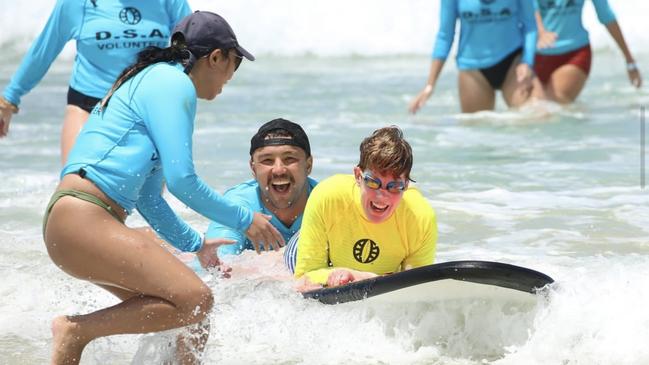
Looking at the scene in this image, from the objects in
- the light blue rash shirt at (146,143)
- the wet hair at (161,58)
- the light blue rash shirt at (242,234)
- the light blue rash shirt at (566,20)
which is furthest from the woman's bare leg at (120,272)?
the light blue rash shirt at (566,20)

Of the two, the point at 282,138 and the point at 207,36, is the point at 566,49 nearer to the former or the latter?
the point at 282,138

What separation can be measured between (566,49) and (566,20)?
29 cm

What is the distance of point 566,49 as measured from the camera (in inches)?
437

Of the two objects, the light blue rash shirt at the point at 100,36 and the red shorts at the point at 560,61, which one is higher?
the light blue rash shirt at the point at 100,36

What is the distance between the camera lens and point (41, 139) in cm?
1206

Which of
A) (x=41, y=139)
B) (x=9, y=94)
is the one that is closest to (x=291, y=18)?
(x=41, y=139)

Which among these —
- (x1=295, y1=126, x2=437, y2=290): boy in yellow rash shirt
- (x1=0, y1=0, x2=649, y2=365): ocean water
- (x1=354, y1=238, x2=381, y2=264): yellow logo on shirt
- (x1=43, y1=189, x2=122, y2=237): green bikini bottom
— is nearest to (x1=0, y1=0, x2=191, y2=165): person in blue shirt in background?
(x1=0, y1=0, x2=649, y2=365): ocean water

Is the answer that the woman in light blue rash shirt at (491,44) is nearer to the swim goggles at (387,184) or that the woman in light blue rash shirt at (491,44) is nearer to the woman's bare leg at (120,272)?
the swim goggles at (387,184)

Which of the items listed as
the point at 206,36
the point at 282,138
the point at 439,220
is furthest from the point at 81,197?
the point at 439,220

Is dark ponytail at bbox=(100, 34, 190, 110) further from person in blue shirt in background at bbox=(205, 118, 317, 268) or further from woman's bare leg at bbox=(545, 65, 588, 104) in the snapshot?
woman's bare leg at bbox=(545, 65, 588, 104)

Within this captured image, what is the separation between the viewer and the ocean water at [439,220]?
4988 mm

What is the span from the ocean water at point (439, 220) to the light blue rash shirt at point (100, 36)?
112cm

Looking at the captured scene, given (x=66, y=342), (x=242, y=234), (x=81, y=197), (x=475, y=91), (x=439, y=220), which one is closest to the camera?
(x=81, y=197)

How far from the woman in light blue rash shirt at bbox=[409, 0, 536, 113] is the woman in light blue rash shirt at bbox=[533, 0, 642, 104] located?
466mm
